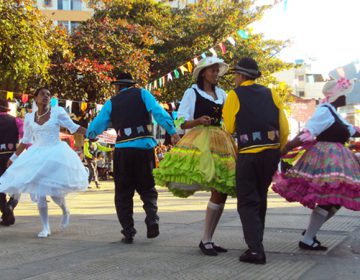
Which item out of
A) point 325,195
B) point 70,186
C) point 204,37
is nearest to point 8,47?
point 70,186

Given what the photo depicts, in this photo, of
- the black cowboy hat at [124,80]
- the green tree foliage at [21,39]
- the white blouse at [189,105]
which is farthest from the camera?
the green tree foliage at [21,39]

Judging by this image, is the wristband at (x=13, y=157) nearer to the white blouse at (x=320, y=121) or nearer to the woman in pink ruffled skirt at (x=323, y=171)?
the woman in pink ruffled skirt at (x=323, y=171)

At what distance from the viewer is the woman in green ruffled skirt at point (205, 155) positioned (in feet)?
15.5

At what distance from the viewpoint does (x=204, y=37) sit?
23859mm

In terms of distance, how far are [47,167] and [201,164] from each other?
2248mm

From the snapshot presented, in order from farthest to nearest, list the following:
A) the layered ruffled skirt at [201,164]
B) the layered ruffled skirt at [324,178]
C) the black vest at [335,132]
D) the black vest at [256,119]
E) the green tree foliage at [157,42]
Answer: the green tree foliage at [157,42], the black vest at [335,132], the layered ruffled skirt at [201,164], the layered ruffled skirt at [324,178], the black vest at [256,119]

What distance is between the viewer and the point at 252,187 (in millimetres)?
4410

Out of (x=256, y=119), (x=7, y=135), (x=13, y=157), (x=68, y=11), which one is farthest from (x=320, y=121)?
(x=68, y=11)

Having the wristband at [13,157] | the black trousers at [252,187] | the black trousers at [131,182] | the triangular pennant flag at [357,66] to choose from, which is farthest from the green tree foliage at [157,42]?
the black trousers at [252,187]

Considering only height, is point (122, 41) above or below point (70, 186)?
above

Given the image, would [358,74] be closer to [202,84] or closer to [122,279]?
[202,84]

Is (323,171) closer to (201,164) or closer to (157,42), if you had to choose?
(201,164)

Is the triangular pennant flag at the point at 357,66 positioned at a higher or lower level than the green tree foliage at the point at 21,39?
lower

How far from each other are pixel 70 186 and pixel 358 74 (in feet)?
12.1
